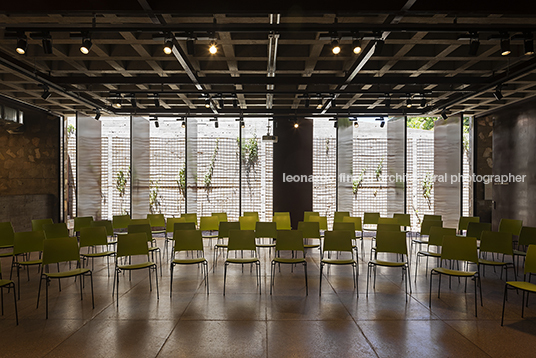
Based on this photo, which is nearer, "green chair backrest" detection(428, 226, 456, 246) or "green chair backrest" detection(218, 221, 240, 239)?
"green chair backrest" detection(428, 226, 456, 246)

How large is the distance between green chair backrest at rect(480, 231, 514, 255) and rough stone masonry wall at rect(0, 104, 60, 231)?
10942 mm

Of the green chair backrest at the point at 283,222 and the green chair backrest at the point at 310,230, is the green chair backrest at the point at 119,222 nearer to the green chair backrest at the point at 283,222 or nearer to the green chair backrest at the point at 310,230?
the green chair backrest at the point at 283,222

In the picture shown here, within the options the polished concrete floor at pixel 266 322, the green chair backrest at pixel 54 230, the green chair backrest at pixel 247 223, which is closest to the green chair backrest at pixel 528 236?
the polished concrete floor at pixel 266 322

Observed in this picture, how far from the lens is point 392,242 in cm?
599

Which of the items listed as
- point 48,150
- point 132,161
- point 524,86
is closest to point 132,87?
point 132,161

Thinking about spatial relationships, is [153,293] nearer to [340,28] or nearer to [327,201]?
[340,28]

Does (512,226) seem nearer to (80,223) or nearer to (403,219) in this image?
(403,219)

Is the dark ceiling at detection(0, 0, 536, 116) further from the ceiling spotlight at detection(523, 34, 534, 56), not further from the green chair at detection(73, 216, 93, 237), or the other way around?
the green chair at detection(73, 216, 93, 237)

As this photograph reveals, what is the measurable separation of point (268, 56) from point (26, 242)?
5267mm

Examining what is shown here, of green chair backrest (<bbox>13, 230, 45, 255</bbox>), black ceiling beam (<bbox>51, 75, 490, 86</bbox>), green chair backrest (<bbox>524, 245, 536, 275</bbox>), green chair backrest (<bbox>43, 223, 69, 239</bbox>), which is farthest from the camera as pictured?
black ceiling beam (<bbox>51, 75, 490, 86</bbox>)

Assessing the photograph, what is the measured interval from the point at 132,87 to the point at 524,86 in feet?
31.4

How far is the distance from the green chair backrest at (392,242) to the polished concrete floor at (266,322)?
2.18 ft

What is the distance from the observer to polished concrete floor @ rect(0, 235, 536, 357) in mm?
3736

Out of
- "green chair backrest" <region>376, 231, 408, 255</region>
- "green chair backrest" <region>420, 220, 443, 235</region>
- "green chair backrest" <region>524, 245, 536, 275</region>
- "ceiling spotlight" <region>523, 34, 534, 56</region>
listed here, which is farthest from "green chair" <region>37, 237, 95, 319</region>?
"ceiling spotlight" <region>523, 34, 534, 56</region>
